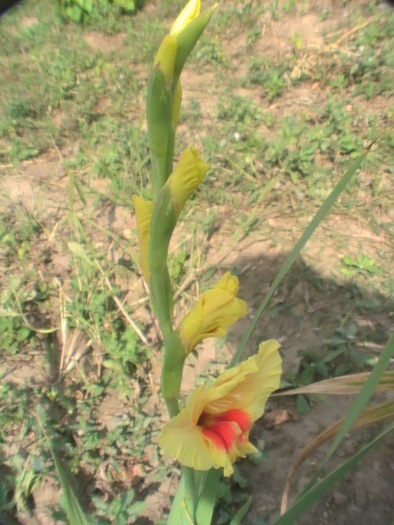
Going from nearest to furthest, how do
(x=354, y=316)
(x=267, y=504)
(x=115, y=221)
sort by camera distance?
(x=267, y=504)
(x=354, y=316)
(x=115, y=221)

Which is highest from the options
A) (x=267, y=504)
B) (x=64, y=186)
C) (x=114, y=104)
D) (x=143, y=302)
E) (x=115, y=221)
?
(x=114, y=104)

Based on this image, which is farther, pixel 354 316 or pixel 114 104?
pixel 114 104

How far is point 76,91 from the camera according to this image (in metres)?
2.71

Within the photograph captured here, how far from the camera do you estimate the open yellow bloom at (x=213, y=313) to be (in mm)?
719

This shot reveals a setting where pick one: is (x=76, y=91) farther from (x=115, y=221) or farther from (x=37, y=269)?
(x=37, y=269)

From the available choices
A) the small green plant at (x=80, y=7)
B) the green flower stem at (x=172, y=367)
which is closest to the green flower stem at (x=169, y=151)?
the green flower stem at (x=172, y=367)

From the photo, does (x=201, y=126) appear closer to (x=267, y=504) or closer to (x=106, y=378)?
(x=106, y=378)

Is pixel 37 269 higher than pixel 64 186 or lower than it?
lower

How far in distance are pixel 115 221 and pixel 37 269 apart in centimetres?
39

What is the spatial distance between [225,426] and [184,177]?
39 centimetres

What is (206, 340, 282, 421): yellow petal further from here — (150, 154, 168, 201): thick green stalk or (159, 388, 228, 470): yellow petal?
(150, 154, 168, 201): thick green stalk

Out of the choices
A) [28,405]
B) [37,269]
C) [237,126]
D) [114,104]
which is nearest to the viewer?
[28,405]

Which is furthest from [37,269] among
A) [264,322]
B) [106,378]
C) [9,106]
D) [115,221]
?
[9,106]

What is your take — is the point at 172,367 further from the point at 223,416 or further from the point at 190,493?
the point at 190,493
